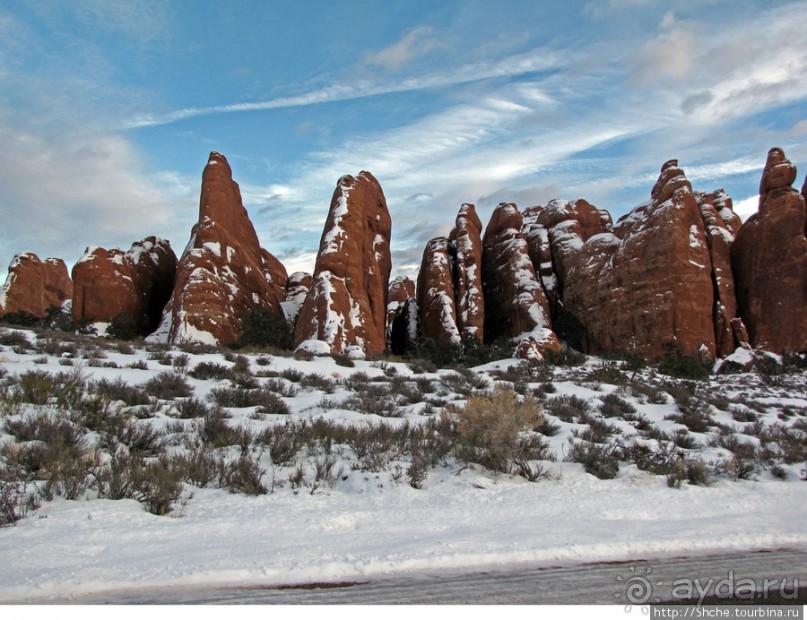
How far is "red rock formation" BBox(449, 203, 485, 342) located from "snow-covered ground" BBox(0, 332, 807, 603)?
105ft

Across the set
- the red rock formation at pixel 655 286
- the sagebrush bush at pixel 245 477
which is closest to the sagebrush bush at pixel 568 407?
the sagebrush bush at pixel 245 477

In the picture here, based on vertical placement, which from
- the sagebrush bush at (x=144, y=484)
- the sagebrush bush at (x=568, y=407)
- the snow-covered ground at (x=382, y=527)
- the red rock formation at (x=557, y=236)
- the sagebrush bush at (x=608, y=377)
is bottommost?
the sagebrush bush at (x=608, y=377)

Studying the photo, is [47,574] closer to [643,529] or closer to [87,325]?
[643,529]

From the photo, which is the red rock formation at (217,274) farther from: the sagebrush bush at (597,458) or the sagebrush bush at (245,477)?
the sagebrush bush at (597,458)

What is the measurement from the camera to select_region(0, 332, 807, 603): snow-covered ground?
10.0 feet

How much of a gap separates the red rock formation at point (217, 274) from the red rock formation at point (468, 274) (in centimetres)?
1468

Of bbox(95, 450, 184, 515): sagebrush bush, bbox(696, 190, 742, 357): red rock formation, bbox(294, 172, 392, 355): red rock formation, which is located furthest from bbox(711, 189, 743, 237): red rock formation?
bbox(95, 450, 184, 515): sagebrush bush

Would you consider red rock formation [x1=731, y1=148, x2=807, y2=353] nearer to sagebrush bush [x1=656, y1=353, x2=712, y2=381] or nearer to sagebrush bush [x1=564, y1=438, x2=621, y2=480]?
sagebrush bush [x1=656, y1=353, x2=712, y2=381]

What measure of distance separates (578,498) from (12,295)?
209ft

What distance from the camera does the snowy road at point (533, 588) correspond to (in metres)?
2.63

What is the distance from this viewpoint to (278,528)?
4141mm

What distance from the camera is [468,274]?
1715 inches

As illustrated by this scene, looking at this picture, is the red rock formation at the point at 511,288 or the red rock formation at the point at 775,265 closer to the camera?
the red rock formation at the point at 775,265

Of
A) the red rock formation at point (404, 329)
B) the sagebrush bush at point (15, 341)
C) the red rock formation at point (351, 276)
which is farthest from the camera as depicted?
the red rock formation at point (404, 329)
